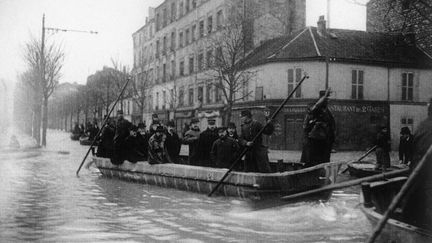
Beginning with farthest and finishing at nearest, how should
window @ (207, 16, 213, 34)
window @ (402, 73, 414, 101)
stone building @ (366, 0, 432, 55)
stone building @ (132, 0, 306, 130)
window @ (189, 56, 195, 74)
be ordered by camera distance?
1. window @ (189, 56, 195, 74)
2. window @ (207, 16, 213, 34)
3. stone building @ (132, 0, 306, 130)
4. window @ (402, 73, 414, 101)
5. stone building @ (366, 0, 432, 55)

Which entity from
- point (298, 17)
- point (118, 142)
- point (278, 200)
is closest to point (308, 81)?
point (298, 17)

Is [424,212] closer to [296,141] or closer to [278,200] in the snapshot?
[278,200]

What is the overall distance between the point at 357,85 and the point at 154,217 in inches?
975

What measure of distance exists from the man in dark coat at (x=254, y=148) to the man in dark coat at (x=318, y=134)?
0.90m

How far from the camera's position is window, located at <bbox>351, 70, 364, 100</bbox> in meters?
30.4

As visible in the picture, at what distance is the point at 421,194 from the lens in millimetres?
5297

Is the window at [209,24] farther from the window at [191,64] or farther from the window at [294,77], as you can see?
the window at [294,77]

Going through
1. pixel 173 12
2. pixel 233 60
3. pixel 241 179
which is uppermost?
pixel 173 12

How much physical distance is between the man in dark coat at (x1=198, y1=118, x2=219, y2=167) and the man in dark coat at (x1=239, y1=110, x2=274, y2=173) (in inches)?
64.6

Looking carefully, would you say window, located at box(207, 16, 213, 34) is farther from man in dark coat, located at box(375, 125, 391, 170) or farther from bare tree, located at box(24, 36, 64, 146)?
man in dark coat, located at box(375, 125, 391, 170)

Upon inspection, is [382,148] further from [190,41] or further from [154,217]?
[190,41]

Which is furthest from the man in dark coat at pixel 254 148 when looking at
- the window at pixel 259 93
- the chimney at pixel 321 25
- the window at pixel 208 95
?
the window at pixel 208 95

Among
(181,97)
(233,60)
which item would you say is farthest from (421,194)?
(181,97)

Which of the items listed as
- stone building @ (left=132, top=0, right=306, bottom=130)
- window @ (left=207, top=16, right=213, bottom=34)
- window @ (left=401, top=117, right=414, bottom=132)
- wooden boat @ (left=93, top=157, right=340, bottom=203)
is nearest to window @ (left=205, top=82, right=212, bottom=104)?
stone building @ (left=132, top=0, right=306, bottom=130)
